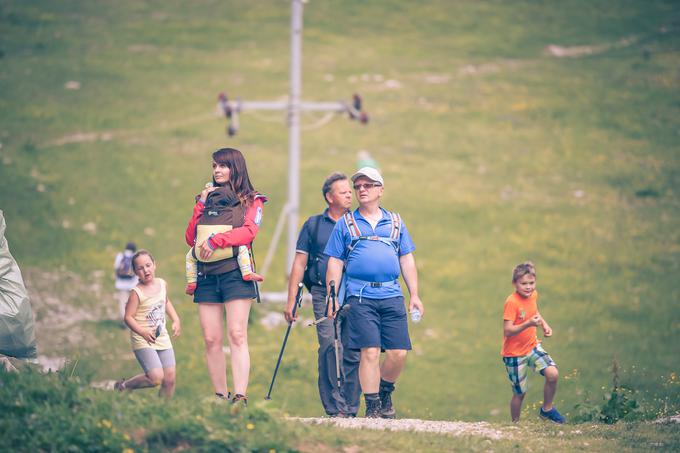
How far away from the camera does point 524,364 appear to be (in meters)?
9.44

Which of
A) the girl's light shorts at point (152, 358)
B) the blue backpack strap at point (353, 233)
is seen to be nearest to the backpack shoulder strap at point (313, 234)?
the blue backpack strap at point (353, 233)

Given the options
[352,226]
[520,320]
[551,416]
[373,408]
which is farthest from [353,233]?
[551,416]

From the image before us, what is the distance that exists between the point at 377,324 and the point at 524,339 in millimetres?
1510

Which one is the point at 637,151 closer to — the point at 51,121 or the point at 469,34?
the point at 469,34

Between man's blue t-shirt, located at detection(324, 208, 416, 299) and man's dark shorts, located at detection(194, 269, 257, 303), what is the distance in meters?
0.77

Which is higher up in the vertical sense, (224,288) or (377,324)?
(224,288)

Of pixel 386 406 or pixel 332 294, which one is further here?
pixel 386 406

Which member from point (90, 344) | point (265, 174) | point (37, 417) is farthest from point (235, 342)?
point (265, 174)

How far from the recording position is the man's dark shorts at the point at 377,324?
8.68 m

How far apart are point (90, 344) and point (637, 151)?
55.8ft

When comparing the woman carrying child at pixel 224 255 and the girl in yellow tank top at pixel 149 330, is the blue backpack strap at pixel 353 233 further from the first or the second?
the girl in yellow tank top at pixel 149 330

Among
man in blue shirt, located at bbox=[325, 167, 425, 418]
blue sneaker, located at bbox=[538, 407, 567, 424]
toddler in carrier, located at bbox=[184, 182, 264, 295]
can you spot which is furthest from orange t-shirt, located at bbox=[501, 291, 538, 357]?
toddler in carrier, located at bbox=[184, 182, 264, 295]

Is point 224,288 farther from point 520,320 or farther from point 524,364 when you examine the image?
point 524,364

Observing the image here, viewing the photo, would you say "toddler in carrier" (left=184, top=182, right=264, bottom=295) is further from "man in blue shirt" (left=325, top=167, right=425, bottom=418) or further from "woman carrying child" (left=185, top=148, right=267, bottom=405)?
"man in blue shirt" (left=325, top=167, right=425, bottom=418)
